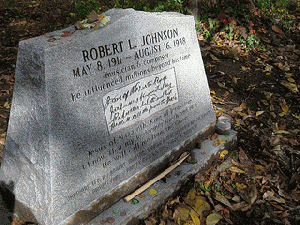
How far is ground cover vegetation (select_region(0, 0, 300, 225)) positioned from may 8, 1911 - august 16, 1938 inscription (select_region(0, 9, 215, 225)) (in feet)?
1.96

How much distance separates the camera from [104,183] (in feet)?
6.61

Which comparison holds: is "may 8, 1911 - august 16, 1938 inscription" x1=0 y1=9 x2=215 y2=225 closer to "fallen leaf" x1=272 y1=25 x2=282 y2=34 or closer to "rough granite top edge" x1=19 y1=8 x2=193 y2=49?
"rough granite top edge" x1=19 y1=8 x2=193 y2=49

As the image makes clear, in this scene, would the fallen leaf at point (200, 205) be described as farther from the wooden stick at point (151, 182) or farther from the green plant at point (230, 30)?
the green plant at point (230, 30)

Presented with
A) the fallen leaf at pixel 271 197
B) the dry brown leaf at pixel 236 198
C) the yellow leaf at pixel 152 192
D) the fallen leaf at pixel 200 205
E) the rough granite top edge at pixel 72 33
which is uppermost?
the rough granite top edge at pixel 72 33

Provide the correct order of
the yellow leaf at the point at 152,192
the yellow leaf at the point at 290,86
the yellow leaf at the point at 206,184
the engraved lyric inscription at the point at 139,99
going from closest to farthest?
1. the engraved lyric inscription at the point at 139,99
2. the yellow leaf at the point at 152,192
3. the yellow leaf at the point at 206,184
4. the yellow leaf at the point at 290,86

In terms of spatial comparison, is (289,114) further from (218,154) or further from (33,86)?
(33,86)

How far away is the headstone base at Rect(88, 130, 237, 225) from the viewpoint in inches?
79.4

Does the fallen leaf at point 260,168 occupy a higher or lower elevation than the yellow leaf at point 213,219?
lower

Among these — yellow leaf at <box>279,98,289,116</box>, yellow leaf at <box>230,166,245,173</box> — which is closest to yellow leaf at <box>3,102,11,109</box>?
yellow leaf at <box>230,166,245,173</box>

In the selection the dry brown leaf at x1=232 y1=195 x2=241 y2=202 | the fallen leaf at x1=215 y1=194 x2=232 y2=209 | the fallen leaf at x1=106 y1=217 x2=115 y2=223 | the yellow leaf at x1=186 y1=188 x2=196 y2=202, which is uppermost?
the fallen leaf at x1=106 y1=217 x2=115 y2=223

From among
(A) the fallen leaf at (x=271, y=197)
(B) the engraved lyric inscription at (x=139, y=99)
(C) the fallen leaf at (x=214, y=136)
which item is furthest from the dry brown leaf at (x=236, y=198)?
(B) the engraved lyric inscription at (x=139, y=99)

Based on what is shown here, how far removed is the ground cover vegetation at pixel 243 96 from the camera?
2.30m

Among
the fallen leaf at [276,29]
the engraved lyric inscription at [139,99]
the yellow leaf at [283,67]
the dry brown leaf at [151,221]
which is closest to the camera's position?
the engraved lyric inscription at [139,99]

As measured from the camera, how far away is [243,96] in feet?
12.6
